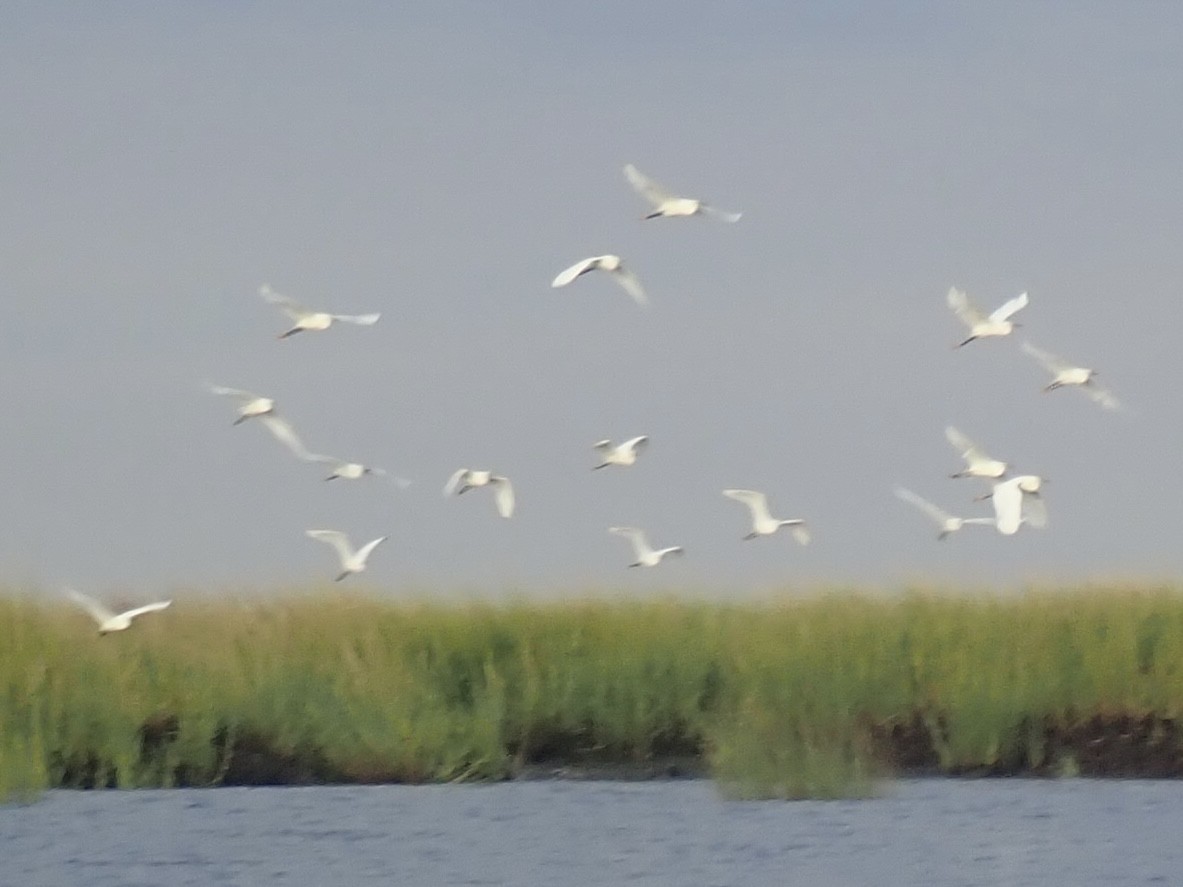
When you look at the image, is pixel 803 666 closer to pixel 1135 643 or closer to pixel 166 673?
pixel 1135 643

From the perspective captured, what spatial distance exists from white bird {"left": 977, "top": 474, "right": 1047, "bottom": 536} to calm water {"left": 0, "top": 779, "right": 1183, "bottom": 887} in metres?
1.44

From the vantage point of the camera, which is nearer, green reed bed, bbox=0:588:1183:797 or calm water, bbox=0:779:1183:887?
calm water, bbox=0:779:1183:887

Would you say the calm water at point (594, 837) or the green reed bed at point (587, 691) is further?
the green reed bed at point (587, 691)

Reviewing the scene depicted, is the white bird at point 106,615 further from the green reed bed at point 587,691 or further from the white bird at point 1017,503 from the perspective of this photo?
the white bird at point 1017,503

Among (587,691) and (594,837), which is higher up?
(587,691)

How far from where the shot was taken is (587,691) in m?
12.8

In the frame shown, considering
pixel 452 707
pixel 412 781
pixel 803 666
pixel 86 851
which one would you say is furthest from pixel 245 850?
pixel 803 666

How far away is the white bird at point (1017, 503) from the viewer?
11.9 meters

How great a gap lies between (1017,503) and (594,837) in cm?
317

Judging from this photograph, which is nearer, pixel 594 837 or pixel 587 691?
pixel 594 837

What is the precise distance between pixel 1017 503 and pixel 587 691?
2658 mm

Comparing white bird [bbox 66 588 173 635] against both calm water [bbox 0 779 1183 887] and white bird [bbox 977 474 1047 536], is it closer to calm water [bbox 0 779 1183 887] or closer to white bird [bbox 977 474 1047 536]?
calm water [bbox 0 779 1183 887]

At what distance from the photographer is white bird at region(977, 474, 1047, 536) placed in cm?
1191

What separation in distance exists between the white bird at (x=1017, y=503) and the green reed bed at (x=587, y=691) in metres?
0.98
